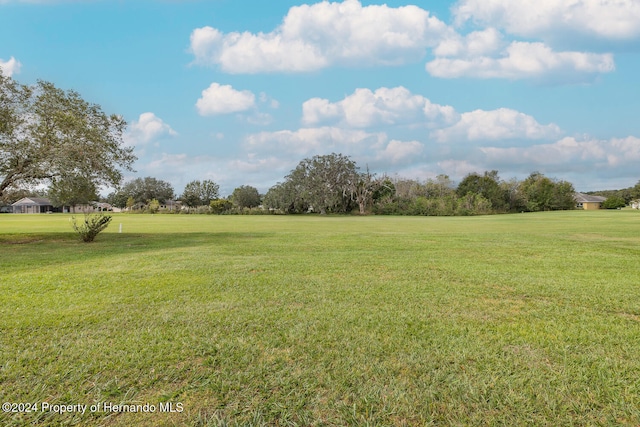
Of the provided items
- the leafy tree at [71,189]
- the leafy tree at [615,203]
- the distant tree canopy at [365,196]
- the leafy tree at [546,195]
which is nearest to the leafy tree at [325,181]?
the distant tree canopy at [365,196]

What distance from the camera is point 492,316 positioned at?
16.2 ft

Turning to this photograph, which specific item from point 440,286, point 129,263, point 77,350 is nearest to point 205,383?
point 77,350

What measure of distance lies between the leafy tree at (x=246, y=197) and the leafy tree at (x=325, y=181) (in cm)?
2846

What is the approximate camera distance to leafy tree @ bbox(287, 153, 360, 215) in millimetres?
67000

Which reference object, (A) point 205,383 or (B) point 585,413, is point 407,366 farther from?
(A) point 205,383

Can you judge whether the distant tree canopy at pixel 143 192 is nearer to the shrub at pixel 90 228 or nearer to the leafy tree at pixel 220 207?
the leafy tree at pixel 220 207

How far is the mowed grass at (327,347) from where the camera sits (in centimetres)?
277

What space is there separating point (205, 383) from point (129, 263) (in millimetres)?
8013

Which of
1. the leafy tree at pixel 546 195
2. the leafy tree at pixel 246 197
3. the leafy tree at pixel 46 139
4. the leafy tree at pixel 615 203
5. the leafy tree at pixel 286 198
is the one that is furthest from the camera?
the leafy tree at pixel 246 197

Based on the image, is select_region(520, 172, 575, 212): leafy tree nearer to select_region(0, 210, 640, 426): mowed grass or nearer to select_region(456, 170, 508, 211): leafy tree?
select_region(456, 170, 508, 211): leafy tree

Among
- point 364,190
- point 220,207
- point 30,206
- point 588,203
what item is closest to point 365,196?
point 364,190

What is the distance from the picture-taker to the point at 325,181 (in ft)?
222

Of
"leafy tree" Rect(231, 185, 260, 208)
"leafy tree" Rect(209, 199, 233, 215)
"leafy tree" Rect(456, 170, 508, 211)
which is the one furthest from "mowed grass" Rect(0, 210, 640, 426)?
"leafy tree" Rect(231, 185, 260, 208)

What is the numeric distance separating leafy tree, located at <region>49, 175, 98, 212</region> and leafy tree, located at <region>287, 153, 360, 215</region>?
165 feet
